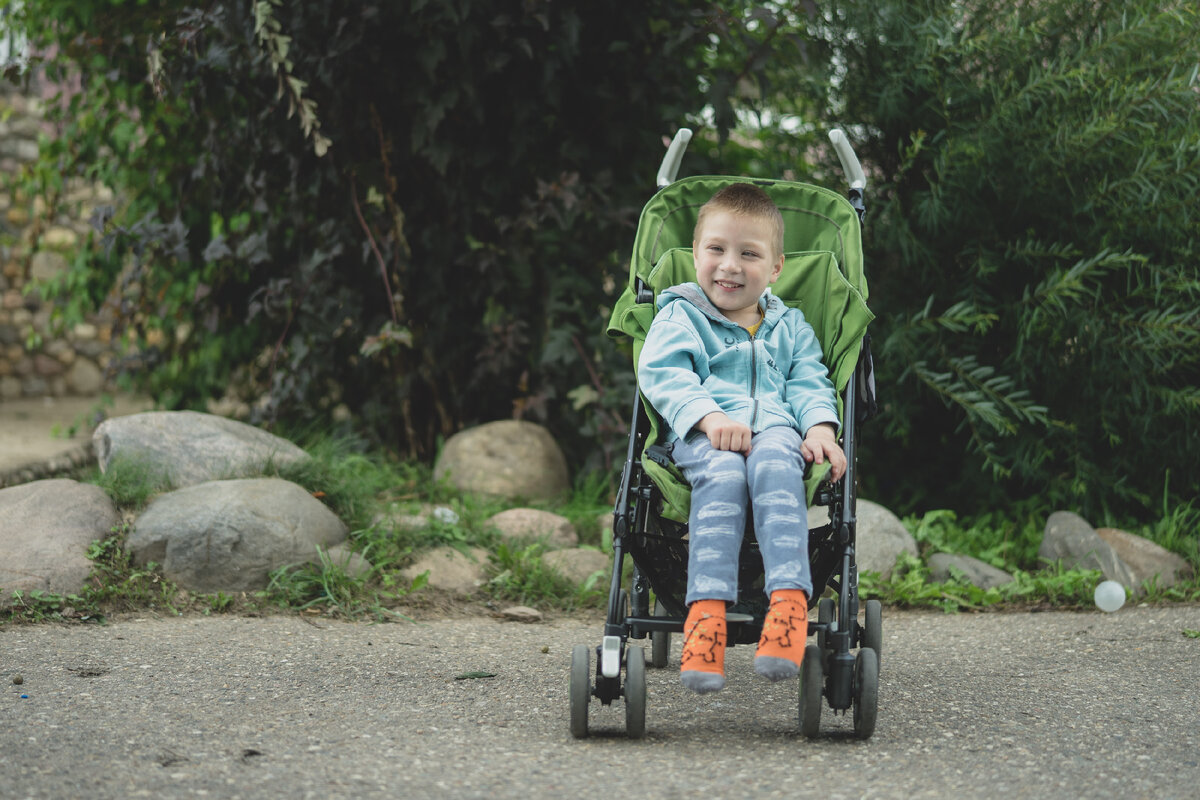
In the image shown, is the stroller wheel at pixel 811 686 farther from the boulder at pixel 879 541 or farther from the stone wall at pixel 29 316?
the stone wall at pixel 29 316

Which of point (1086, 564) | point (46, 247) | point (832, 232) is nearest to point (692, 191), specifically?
point (832, 232)

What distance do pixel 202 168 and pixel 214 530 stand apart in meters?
1.84

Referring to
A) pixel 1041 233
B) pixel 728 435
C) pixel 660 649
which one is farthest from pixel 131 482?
pixel 1041 233

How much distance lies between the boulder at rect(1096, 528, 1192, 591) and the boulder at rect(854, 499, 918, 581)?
808mm

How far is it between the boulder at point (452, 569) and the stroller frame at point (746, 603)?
1.05m

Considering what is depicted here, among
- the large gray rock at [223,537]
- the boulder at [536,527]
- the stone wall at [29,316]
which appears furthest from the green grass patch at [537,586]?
the stone wall at [29,316]

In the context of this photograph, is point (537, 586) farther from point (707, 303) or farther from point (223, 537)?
point (707, 303)

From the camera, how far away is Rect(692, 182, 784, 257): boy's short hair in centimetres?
273

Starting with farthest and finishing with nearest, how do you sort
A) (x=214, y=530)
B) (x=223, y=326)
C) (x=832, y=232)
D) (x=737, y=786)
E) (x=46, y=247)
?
(x=46, y=247) < (x=223, y=326) < (x=214, y=530) < (x=832, y=232) < (x=737, y=786)

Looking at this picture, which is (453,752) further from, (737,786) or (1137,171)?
(1137,171)

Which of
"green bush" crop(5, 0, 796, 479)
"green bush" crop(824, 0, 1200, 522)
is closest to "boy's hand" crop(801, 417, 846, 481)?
"green bush" crop(824, 0, 1200, 522)

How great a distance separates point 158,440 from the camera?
4227 millimetres

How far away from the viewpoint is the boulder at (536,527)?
4141 mm

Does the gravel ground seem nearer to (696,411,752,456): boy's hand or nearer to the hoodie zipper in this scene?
(696,411,752,456): boy's hand
